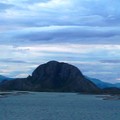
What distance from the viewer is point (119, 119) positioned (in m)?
96.4

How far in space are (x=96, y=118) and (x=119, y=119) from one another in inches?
182

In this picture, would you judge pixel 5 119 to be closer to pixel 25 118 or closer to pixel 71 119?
pixel 25 118

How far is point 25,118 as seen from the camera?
9175cm

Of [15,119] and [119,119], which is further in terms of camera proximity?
[119,119]

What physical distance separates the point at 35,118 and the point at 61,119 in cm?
502

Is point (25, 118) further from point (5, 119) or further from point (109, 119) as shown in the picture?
point (109, 119)

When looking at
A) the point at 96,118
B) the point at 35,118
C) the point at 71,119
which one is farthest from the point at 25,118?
the point at 96,118

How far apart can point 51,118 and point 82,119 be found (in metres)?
6.04

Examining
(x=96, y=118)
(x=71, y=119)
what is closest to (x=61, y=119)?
(x=71, y=119)

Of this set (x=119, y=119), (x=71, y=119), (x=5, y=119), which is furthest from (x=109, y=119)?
(x=5, y=119)

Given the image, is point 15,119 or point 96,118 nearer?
point 15,119

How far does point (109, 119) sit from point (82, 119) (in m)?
6.19

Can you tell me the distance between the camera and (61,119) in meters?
92.0

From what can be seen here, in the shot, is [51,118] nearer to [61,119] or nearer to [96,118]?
[61,119]
